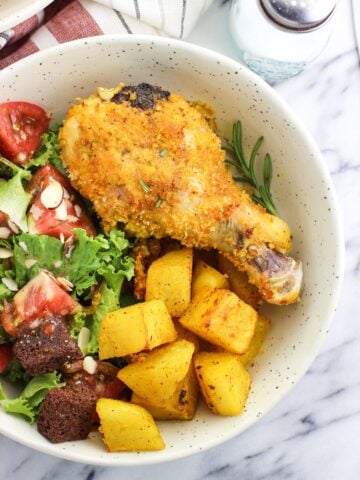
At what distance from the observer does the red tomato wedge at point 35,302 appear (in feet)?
5.54

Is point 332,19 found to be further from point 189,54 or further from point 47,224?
point 47,224

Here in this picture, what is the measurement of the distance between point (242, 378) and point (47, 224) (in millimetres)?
566

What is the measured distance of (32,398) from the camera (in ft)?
5.75

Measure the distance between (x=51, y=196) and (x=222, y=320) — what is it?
0.48m

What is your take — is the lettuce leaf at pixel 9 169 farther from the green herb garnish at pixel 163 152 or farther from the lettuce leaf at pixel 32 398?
the lettuce leaf at pixel 32 398

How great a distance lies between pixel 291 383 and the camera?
177cm

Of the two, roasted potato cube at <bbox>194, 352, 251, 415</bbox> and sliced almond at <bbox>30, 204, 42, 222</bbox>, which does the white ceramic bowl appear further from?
sliced almond at <bbox>30, 204, 42, 222</bbox>

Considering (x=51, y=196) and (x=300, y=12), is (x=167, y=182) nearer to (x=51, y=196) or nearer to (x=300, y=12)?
(x=51, y=196)

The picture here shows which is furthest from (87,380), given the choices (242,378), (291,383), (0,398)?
(291,383)

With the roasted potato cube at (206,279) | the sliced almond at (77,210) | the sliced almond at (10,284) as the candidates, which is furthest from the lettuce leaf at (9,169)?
the roasted potato cube at (206,279)

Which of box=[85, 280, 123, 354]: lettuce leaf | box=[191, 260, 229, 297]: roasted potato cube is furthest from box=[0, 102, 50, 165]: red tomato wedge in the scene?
box=[191, 260, 229, 297]: roasted potato cube

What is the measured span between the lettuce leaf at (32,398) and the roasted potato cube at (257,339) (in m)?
0.44

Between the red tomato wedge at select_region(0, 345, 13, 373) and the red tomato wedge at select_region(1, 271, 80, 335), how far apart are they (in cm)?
8

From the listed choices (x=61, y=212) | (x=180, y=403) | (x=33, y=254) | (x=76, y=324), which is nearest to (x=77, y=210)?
(x=61, y=212)
